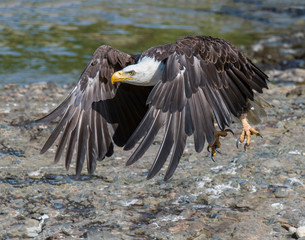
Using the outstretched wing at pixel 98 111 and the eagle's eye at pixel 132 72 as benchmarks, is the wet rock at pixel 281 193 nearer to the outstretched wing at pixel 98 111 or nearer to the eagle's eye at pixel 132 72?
the outstretched wing at pixel 98 111

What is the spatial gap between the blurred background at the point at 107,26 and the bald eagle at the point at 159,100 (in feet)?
15.2

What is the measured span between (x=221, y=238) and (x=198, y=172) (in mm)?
1329

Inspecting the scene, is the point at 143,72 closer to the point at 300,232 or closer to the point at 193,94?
the point at 193,94

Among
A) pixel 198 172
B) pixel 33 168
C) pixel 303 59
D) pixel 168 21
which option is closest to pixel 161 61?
pixel 198 172

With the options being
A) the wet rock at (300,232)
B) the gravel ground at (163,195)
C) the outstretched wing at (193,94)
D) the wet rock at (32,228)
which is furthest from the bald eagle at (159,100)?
the wet rock at (300,232)

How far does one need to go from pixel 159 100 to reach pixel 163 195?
1.31 m

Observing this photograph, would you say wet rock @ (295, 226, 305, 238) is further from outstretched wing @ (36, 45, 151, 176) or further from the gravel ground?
outstretched wing @ (36, 45, 151, 176)

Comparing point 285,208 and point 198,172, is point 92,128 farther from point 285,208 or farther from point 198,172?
point 285,208

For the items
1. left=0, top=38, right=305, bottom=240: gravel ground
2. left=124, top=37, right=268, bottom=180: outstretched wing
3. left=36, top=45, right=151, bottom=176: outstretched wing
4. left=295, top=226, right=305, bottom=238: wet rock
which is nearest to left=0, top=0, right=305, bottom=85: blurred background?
left=0, top=38, right=305, bottom=240: gravel ground

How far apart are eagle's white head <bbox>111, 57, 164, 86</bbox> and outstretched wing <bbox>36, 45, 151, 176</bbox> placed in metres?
0.48

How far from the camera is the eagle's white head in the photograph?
16.6 ft

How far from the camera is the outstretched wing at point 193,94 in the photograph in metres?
4.28

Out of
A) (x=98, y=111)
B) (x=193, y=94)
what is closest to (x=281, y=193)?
(x=193, y=94)

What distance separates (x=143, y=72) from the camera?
5074 millimetres
